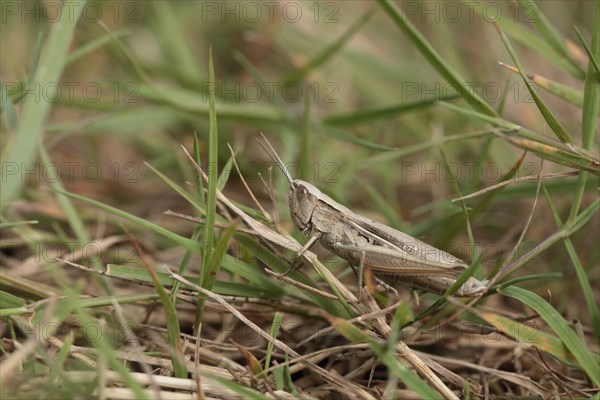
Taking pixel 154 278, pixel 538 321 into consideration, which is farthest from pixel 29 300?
pixel 538 321

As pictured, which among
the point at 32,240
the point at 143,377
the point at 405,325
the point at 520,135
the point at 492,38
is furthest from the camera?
the point at 492,38

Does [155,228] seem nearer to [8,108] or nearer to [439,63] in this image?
[8,108]

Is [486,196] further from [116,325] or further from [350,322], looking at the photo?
[116,325]

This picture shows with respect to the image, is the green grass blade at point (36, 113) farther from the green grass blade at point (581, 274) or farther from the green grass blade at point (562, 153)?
the green grass blade at point (581, 274)

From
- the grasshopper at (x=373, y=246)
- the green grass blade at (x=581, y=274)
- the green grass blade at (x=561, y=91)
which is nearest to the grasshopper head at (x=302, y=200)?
the grasshopper at (x=373, y=246)

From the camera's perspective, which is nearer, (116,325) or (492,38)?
(116,325)
